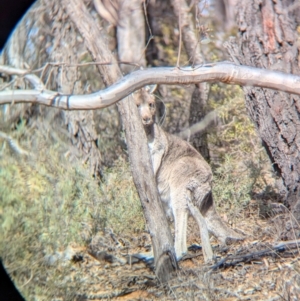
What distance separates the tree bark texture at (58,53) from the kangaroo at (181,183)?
152cm

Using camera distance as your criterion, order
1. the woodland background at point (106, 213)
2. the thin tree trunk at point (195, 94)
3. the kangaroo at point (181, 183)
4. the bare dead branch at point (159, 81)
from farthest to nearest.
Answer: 1. the thin tree trunk at point (195, 94)
2. the kangaroo at point (181, 183)
3. the woodland background at point (106, 213)
4. the bare dead branch at point (159, 81)

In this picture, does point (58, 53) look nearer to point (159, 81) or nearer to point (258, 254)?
point (258, 254)

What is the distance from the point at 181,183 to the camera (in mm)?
6352

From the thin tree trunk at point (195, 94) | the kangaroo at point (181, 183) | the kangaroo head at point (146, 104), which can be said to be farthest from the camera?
the thin tree trunk at point (195, 94)

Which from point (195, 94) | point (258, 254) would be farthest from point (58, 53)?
point (258, 254)

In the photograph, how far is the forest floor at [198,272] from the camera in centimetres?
522

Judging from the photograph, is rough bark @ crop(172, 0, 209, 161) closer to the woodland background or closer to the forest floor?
the woodland background

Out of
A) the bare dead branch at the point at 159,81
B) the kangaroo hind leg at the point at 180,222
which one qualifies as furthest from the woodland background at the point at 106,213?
the bare dead branch at the point at 159,81

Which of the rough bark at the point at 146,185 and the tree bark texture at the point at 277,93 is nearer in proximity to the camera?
the rough bark at the point at 146,185

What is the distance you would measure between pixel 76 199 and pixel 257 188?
1944 millimetres

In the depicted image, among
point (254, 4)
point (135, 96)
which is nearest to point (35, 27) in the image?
point (135, 96)

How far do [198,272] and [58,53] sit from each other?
406cm

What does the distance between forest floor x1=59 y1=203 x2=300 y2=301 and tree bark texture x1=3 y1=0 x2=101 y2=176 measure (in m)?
2.00

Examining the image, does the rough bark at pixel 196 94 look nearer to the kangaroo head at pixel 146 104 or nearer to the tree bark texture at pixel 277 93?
the kangaroo head at pixel 146 104
